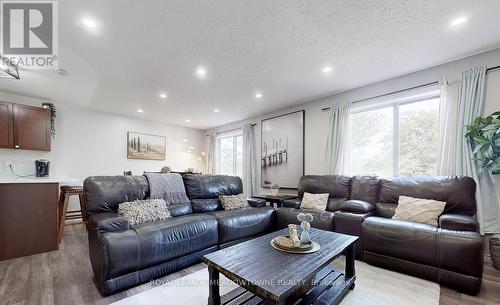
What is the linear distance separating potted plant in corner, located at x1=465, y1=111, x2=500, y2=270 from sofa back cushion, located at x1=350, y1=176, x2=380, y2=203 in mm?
1132

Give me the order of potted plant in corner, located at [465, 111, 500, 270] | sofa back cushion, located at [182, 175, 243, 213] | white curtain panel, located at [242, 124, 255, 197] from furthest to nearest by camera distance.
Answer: white curtain panel, located at [242, 124, 255, 197], sofa back cushion, located at [182, 175, 243, 213], potted plant in corner, located at [465, 111, 500, 270]

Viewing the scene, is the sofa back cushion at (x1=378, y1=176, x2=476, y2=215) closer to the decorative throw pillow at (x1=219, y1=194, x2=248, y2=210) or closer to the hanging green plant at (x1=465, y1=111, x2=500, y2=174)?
the hanging green plant at (x1=465, y1=111, x2=500, y2=174)

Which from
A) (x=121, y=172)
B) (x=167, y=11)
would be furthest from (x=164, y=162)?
(x=167, y=11)

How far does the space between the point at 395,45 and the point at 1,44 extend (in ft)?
15.0

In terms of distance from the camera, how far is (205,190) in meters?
3.46

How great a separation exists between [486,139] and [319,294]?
253cm

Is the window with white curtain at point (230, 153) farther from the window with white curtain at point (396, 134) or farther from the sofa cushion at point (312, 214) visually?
the window with white curtain at point (396, 134)

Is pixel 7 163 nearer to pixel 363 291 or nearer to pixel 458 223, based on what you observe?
pixel 363 291

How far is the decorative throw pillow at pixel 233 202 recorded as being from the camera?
3.42m

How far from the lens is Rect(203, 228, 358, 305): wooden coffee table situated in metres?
1.27

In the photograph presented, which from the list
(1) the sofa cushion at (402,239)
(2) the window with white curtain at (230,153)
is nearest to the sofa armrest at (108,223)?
(1) the sofa cushion at (402,239)

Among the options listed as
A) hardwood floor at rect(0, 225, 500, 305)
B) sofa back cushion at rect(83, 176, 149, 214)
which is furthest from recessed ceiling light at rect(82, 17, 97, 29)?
hardwood floor at rect(0, 225, 500, 305)

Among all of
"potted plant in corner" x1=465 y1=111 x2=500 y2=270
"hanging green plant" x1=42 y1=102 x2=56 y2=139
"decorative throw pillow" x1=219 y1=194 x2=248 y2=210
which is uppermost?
"hanging green plant" x1=42 y1=102 x2=56 y2=139

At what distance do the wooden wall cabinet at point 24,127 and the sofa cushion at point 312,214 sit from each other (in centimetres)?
474
